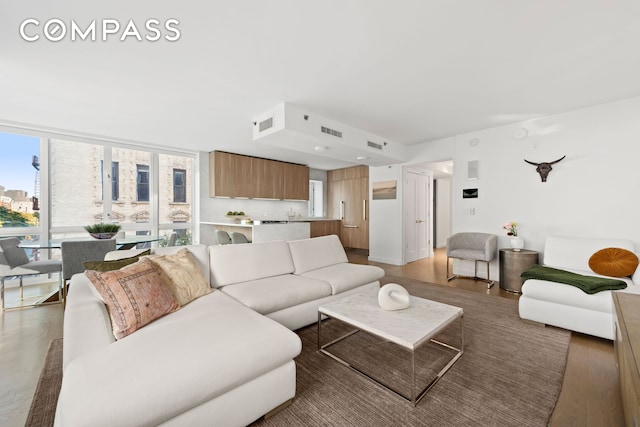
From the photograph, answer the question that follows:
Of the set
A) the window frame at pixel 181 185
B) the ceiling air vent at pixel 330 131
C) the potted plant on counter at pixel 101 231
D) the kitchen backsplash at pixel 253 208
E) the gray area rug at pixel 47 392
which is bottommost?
the gray area rug at pixel 47 392

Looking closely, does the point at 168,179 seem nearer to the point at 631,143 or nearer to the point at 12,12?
the point at 12,12

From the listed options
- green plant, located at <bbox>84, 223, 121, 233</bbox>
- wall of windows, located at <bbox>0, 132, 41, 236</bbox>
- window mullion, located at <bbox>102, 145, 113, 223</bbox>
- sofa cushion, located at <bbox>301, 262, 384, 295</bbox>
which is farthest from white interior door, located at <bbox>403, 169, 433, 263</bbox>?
wall of windows, located at <bbox>0, 132, 41, 236</bbox>

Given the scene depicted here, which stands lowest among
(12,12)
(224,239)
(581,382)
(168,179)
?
(581,382)

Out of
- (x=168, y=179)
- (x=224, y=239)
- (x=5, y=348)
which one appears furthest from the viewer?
(x=168, y=179)

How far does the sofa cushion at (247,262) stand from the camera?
2.63 m

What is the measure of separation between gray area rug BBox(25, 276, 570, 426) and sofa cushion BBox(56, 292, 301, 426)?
408 mm

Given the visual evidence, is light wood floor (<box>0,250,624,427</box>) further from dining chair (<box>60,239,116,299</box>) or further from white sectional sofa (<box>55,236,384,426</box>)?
white sectional sofa (<box>55,236,384,426</box>)

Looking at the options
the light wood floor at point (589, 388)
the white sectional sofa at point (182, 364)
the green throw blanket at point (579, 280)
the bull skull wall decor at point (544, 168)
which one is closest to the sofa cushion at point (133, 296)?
the white sectional sofa at point (182, 364)

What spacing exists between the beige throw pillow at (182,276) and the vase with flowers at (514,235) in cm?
421

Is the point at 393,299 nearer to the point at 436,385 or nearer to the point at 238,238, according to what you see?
the point at 436,385

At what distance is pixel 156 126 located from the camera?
173 inches

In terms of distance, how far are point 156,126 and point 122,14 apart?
277 cm

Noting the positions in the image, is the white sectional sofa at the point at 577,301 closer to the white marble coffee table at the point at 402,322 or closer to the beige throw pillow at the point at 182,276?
the white marble coffee table at the point at 402,322

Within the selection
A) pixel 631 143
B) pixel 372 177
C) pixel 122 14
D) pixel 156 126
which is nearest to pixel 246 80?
pixel 122 14
